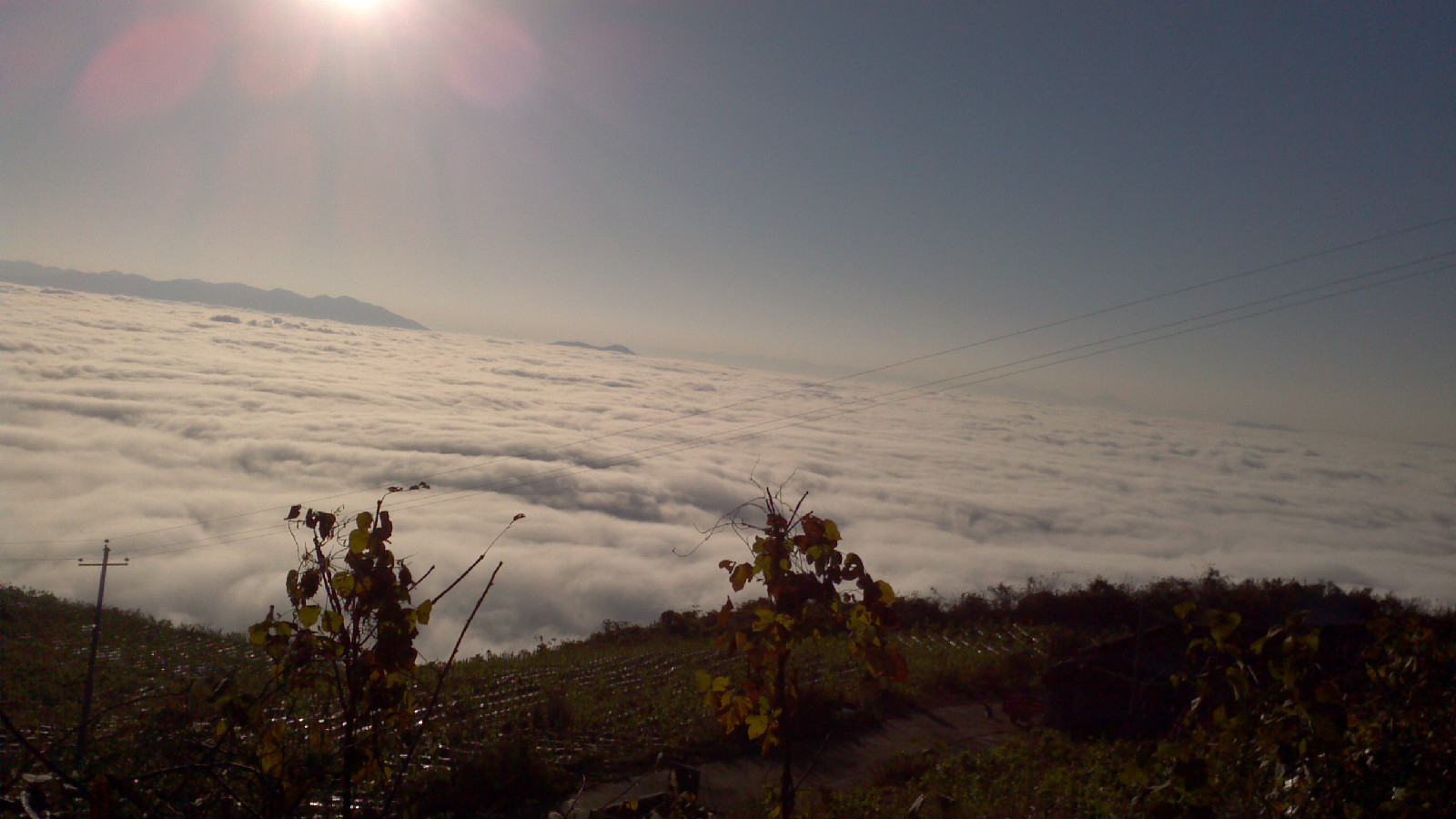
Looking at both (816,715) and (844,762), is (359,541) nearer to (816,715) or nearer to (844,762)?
(844,762)

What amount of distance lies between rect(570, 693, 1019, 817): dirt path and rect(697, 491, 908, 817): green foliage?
7.00 metres

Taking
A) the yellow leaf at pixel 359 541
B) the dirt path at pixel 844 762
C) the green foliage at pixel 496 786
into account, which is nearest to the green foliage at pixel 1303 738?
the yellow leaf at pixel 359 541

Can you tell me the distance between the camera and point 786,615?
2713mm

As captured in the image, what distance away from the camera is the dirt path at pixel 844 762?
10812 mm

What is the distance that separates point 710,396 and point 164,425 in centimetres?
10900

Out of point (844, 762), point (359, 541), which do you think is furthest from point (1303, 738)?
point (844, 762)

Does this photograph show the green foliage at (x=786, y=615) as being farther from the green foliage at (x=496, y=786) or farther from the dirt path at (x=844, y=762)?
the green foliage at (x=496, y=786)

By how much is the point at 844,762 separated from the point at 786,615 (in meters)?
11.5

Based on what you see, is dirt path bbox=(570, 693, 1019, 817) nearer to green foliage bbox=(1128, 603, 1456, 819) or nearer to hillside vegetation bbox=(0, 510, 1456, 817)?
hillside vegetation bbox=(0, 510, 1456, 817)

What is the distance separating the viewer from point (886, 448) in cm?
16700

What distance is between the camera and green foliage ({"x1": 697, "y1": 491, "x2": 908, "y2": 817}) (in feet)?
8.61

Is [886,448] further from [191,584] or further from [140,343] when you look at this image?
[140,343]

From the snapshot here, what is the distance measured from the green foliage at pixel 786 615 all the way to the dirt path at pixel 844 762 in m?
7.00

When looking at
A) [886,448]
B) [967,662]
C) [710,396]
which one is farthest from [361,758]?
[710,396]
